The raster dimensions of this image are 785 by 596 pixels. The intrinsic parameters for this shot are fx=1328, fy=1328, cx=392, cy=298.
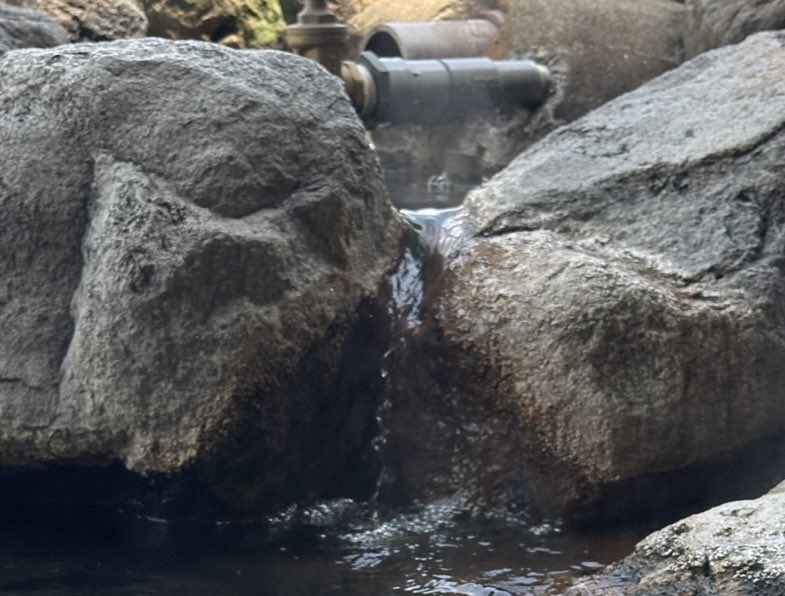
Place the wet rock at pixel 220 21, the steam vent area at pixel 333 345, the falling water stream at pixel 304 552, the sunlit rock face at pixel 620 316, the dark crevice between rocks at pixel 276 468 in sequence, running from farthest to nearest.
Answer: the wet rock at pixel 220 21
the dark crevice between rocks at pixel 276 468
the sunlit rock face at pixel 620 316
the steam vent area at pixel 333 345
the falling water stream at pixel 304 552

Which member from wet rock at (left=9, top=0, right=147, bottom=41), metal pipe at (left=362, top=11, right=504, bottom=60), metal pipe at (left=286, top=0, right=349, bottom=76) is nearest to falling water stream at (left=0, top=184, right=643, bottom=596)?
wet rock at (left=9, top=0, right=147, bottom=41)

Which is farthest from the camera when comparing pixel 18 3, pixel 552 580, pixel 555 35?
pixel 555 35

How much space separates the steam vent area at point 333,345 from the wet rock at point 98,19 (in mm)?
2585

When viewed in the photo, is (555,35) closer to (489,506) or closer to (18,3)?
(18,3)

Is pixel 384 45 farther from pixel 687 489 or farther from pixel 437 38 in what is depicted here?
pixel 687 489

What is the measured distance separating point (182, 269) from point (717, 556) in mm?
1873

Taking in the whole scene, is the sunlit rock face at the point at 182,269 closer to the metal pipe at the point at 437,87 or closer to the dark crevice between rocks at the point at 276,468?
the dark crevice between rocks at the point at 276,468

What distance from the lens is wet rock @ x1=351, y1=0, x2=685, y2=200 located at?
30.8 ft

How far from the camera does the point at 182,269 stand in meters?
4.15

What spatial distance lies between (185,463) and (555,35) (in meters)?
6.17

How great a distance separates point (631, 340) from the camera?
4301 mm

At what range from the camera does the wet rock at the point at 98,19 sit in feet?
23.5

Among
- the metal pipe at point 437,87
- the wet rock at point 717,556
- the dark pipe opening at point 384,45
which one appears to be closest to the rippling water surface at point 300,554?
the wet rock at point 717,556

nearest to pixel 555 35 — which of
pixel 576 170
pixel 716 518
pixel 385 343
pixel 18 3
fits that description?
pixel 18 3
